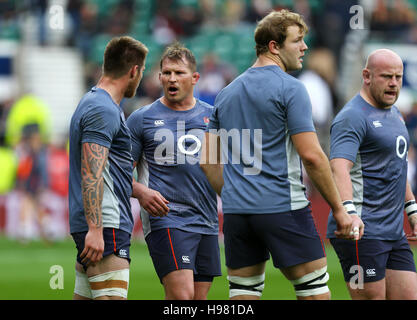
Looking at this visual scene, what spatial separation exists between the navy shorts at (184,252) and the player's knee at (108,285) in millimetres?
1018

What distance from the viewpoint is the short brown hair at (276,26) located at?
18.8ft

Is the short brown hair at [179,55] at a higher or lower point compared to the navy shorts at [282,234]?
higher

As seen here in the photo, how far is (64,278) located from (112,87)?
655 centimetres

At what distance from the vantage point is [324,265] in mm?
5680

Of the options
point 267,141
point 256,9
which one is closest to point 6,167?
point 256,9

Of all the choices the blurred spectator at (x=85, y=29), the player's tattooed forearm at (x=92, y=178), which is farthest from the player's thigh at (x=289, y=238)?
the blurred spectator at (x=85, y=29)

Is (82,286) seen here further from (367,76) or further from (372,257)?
(367,76)

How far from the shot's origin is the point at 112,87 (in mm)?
5965

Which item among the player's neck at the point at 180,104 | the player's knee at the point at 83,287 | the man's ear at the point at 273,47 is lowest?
the player's knee at the point at 83,287

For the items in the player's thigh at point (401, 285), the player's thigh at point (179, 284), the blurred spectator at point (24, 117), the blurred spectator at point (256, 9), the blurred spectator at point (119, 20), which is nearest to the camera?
the player's thigh at point (401, 285)

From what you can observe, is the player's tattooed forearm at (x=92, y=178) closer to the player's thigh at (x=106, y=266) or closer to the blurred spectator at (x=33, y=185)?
the player's thigh at (x=106, y=266)

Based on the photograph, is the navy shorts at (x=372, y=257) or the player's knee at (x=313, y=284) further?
the navy shorts at (x=372, y=257)

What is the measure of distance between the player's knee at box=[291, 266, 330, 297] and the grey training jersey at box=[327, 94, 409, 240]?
82 cm

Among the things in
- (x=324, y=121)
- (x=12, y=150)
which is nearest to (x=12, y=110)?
(x=12, y=150)
